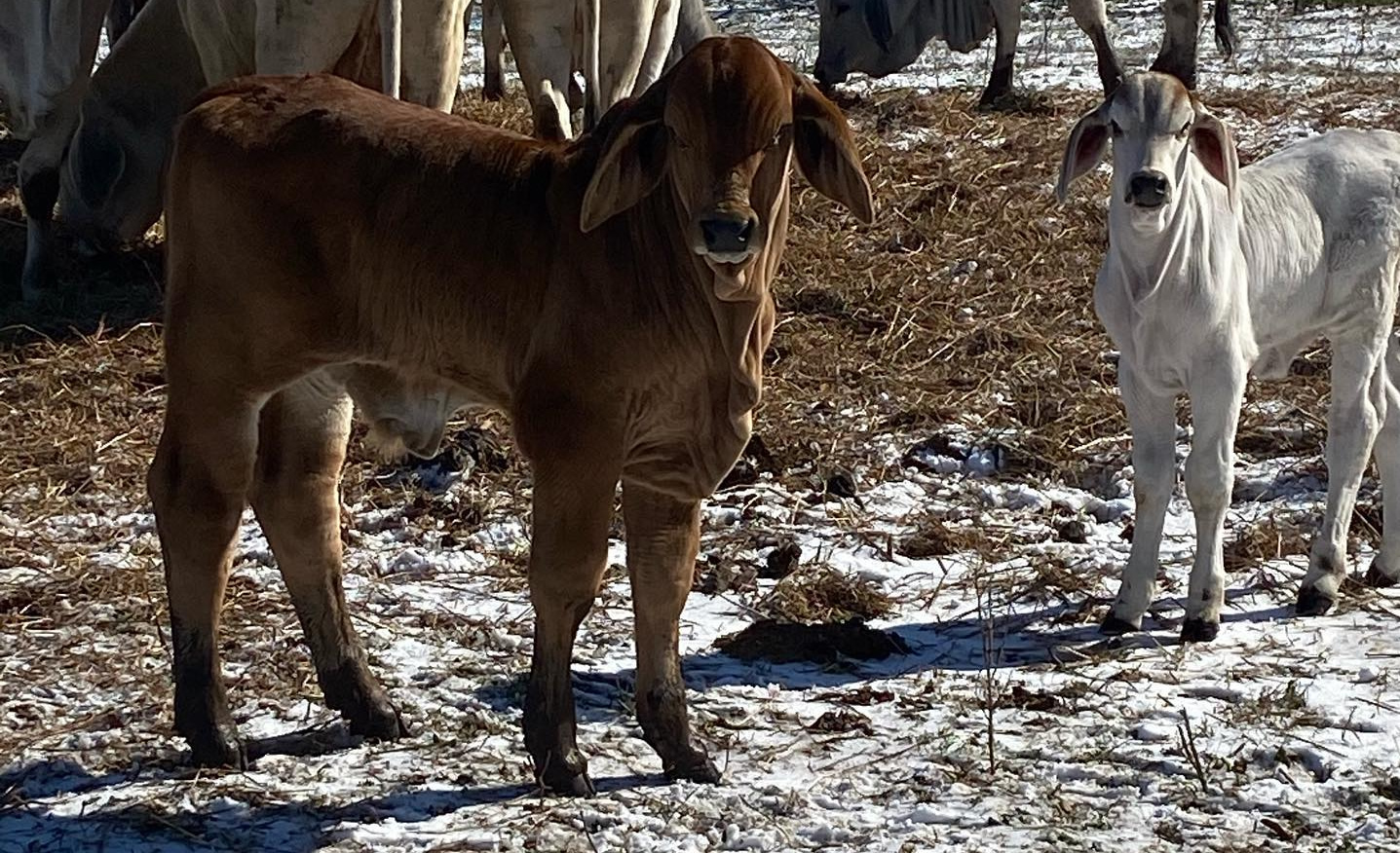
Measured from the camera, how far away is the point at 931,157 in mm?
10797

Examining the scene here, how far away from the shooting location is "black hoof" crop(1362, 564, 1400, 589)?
623cm

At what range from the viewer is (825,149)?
14.1 feet

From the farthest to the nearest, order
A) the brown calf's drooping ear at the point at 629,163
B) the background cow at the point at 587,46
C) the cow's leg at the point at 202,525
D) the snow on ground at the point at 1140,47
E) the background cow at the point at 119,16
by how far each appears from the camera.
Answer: the background cow at the point at 119,16, the snow on ground at the point at 1140,47, the background cow at the point at 587,46, the cow's leg at the point at 202,525, the brown calf's drooping ear at the point at 629,163

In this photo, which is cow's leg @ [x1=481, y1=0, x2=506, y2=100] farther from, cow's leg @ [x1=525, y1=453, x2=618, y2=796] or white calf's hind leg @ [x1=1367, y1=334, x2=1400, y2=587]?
cow's leg @ [x1=525, y1=453, x2=618, y2=796]

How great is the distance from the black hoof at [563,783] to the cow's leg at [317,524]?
1.77 ft

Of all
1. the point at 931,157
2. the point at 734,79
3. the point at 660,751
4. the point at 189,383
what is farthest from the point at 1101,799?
the point at 931,157

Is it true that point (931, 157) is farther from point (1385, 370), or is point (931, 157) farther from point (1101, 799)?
point (1101, 799)

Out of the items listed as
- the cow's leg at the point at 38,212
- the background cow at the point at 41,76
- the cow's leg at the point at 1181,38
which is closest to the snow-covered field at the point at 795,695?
the cow's leg at the point at 38,212

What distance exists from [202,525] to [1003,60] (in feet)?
28.0

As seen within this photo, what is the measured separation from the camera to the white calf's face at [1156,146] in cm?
568

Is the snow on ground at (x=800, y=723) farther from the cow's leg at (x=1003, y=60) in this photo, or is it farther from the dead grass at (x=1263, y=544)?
the cow's leg at (x=1003, y=60)

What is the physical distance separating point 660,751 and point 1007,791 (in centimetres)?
79

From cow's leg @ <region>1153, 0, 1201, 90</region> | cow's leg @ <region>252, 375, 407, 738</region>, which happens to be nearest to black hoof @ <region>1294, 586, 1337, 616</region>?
cow's leg @ <region>252, 375, 407, 738</region>

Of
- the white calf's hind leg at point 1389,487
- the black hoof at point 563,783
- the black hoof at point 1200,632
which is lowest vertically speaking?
the black hoof at point 1200,632
